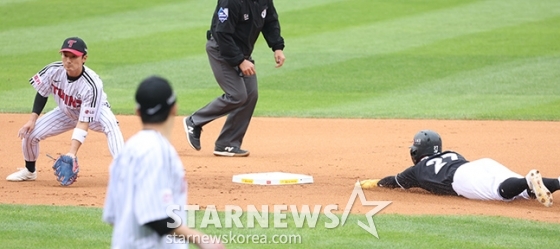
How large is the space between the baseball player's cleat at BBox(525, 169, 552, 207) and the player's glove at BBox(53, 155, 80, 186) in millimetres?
3663

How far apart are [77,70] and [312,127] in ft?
15.9

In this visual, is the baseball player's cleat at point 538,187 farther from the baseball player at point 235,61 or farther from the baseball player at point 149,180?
the baseball player at point 149,180

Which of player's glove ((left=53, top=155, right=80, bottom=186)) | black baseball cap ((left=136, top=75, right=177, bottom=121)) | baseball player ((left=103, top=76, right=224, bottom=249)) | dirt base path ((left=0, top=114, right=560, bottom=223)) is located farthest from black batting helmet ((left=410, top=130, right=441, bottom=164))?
black baseball cap ((left=136, top=75, right=177, bottom=121))

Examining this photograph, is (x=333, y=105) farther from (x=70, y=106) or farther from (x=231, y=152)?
(x=70, y=106)

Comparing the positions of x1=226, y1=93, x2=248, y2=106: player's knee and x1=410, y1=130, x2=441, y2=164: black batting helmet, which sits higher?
x1=226, y1=93, x2=248, y2=106: player's knee

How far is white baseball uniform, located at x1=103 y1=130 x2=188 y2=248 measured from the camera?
151 inches

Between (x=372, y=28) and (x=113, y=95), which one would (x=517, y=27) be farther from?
(x=113, y=95)

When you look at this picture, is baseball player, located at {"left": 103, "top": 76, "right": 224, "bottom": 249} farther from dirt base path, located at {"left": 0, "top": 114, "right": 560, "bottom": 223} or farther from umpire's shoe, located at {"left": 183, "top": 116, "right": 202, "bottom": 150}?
umpire's shoe, located at {"left": 183, "top": 116, "right": 202, "bottom": 150}

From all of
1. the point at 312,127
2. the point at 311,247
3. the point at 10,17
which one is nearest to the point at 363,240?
the point at 311,247

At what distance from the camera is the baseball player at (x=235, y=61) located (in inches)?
384

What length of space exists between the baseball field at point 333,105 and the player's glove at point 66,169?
10 centimetres

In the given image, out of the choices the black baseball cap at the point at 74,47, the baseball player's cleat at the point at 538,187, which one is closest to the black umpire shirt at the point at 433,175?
the baseball player's cleat at the point at 538,187

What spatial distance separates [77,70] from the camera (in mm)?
8031

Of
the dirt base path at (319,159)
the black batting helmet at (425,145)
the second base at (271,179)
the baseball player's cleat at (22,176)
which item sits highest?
the black batting helmet at (425,145)
